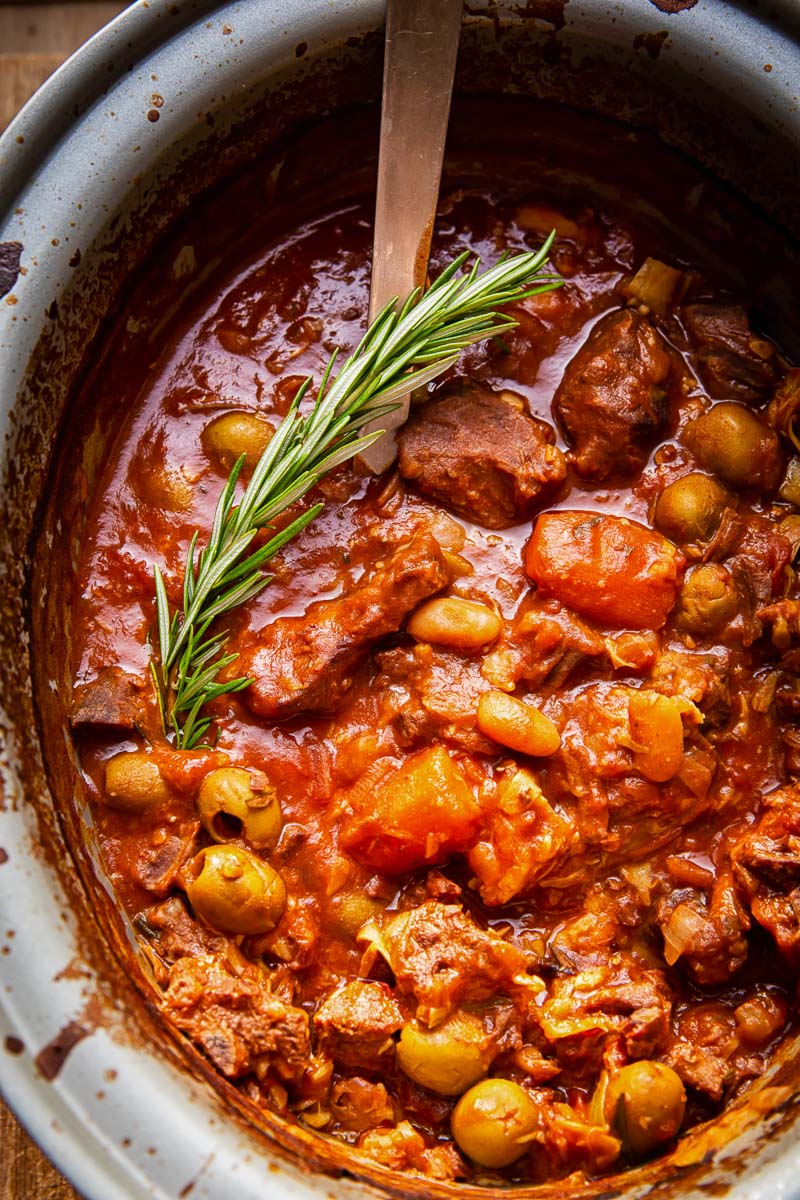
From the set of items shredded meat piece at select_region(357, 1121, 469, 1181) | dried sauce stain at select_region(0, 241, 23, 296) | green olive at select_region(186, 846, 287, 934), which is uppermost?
dried sauce stain at select_region(0, 241, 23, 296)

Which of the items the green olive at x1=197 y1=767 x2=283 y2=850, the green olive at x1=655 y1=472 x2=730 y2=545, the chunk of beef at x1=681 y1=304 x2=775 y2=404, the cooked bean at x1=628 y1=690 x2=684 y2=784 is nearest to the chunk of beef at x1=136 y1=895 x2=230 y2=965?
the green olive at x1=197 y1=767 x2=283 y2=850

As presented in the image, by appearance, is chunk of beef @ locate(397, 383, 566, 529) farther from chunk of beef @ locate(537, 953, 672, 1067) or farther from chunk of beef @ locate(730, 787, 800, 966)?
chunk of beef @ locate(537, 953, 672, 1067)

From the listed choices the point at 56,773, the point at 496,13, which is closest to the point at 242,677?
the point at 56,773

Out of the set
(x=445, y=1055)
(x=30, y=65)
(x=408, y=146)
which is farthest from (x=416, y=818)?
(x=30, y=65)

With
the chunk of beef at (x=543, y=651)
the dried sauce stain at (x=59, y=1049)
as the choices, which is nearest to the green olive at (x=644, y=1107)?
the chunk of beef at (x=543, y=651)

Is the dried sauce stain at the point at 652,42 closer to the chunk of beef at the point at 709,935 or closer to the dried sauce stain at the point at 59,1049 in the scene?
the chunk of beef at the point at 709,935

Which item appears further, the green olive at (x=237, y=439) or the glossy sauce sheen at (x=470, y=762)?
the green olive at (x=237, y=439)
